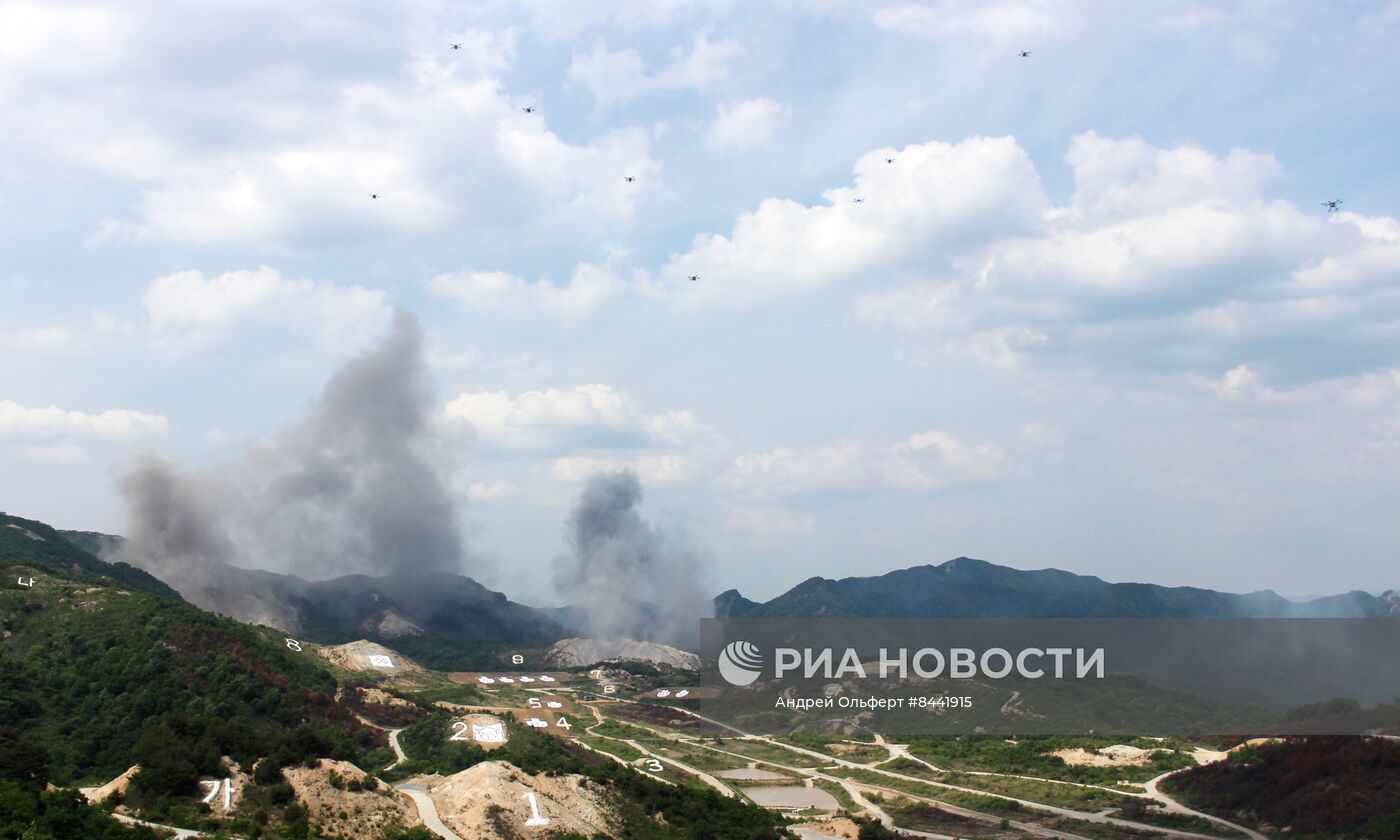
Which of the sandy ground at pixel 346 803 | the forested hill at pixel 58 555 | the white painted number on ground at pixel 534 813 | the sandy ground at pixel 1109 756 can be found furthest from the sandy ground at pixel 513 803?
the forested hill at pixel 58 555

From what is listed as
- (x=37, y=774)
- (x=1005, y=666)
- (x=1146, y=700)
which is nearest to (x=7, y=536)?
(x=37, y=774)

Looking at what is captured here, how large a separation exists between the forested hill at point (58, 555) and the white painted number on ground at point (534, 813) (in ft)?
413

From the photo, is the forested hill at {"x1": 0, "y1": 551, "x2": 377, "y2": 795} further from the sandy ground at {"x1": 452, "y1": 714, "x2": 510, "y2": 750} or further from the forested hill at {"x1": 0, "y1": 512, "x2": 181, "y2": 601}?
the forested hill at {"x1": 0, "y1": 512, "x2": 181, "y2": 601}

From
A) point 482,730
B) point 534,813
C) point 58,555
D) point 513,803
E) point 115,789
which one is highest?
point 58,555

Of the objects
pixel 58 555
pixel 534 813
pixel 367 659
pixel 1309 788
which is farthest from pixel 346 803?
pixel 58 555

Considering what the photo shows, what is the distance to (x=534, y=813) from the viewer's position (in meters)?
65.3

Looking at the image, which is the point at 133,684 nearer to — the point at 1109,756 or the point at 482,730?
the point at 482,730

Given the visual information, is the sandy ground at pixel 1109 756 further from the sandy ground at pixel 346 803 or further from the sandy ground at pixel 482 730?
the sandy ground at pixel 346 803

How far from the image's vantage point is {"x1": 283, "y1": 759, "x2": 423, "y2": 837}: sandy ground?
58719 millimetres

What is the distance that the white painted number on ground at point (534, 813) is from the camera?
64431 mm

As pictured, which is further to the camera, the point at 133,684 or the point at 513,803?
the point at 133,684

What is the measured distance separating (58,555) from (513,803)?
5951 inches

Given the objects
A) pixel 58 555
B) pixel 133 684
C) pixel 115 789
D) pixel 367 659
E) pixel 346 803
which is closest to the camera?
pixel 115 789

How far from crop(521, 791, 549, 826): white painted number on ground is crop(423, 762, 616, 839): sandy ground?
14cm
